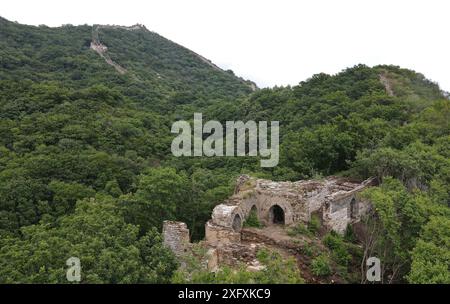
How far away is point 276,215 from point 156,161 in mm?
16465

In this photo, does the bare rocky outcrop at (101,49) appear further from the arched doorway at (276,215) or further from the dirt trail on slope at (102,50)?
the arched doorway at (276,215)

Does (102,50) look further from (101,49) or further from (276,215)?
(276,215)

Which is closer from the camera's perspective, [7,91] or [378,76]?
[7,91]

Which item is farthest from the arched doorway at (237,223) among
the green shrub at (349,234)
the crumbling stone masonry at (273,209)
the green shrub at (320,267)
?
the green shrub at (349,234)

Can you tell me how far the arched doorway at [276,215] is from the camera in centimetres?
1930

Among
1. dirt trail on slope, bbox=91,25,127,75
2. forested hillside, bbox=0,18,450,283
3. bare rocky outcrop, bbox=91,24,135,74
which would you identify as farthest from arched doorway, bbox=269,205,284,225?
bare rocky outcrop, bbox=91,24,135,74

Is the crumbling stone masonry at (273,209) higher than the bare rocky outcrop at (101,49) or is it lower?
lower

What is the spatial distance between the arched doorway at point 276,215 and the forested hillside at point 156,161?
2.72 metres

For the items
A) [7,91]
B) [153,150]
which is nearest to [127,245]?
[153,150]

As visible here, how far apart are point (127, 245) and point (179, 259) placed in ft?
5.29

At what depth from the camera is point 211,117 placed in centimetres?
4722

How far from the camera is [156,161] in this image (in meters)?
34.3

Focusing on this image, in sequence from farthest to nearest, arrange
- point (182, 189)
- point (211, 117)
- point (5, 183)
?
point (211, 117) < point (5, 183) < point (182, 189)
